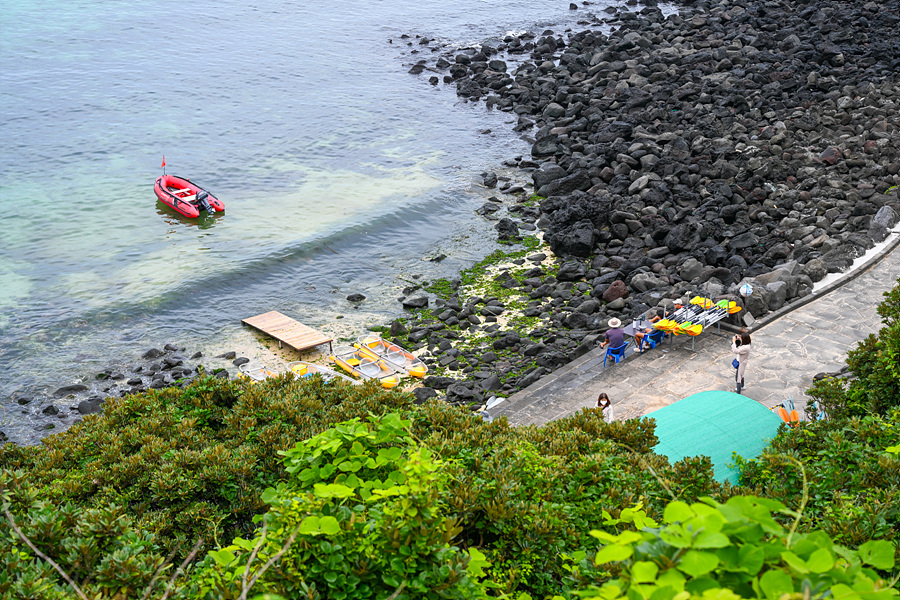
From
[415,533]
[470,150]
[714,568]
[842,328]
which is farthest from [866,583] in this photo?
[470,150]

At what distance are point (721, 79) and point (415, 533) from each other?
31.2m

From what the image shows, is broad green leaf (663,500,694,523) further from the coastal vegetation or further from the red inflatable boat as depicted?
the red inflatable boat

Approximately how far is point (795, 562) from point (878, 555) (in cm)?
78

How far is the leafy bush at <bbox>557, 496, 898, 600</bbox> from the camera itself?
9.08 ft

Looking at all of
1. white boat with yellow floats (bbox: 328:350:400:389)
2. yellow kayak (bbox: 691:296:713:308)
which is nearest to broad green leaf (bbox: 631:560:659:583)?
yellow kayak (bbox: 691:296:713:308)

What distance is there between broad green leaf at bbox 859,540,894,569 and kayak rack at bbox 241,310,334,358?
1628cm

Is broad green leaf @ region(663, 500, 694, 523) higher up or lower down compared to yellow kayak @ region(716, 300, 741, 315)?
higher up

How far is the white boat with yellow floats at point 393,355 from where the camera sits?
1731 centimetres

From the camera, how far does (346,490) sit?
4.48 m

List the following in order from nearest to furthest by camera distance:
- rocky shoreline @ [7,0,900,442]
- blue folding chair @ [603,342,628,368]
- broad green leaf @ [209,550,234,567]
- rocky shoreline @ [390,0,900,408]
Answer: broad green leaf @ [209,550,234,567] < blue folding chair @ [603,342,628,368] < rocky shoreline @ [7,0,900,442] < rocky shoreline @ [390,0,900,408]

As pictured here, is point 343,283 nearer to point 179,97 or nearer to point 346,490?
point 346,490

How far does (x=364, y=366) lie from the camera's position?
17.6m

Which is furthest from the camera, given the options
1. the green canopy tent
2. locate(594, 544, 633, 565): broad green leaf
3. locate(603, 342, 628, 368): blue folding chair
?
locate(603, 342, 628, 368): blue folding chair

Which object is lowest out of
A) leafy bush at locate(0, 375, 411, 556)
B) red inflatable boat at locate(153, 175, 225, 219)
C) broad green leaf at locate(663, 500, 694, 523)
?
red inflatable boat at locate(153, 175, 225, 219)
